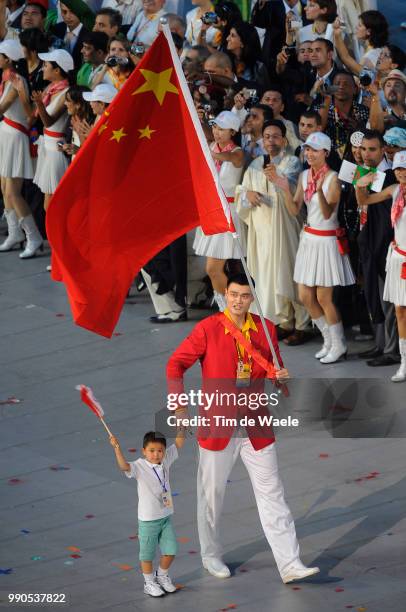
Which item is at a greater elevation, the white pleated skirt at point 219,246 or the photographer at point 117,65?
the photographer at point 117,65

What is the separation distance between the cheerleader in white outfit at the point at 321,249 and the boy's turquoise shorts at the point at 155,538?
4.59 metres

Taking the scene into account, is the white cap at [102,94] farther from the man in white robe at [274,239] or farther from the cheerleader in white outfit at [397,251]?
the cheerleader in white outfit at [397,251]

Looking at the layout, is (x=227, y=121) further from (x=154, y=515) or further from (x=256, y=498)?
(x=154, y=515)

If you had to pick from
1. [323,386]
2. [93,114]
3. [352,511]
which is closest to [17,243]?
[93,114]

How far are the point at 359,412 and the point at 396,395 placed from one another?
37 centimetres

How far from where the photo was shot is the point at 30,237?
17.9 metres

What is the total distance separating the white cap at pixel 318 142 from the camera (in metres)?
13.6

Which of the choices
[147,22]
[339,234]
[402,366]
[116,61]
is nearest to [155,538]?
[402,366]

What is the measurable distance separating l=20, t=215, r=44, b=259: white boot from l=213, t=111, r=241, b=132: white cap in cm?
404

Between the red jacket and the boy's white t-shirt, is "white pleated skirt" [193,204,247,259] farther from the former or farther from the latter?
the boy's white t-shirt

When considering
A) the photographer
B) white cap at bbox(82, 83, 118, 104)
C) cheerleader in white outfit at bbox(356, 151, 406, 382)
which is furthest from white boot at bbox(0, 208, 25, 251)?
cheerleader in white outfit at bbox(356, 151, 406, 382)

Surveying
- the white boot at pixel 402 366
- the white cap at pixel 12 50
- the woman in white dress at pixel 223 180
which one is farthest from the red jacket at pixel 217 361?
the white cap at pixel 12 50

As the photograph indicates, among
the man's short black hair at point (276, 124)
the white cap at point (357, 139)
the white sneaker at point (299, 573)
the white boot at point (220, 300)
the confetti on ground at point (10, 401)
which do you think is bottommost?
the confetti on ground at point (10, 401)

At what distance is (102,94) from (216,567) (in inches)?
263
